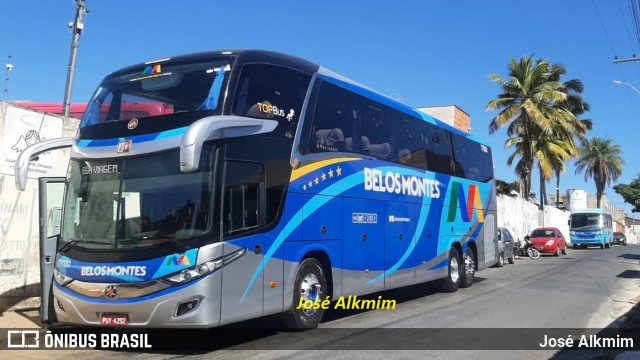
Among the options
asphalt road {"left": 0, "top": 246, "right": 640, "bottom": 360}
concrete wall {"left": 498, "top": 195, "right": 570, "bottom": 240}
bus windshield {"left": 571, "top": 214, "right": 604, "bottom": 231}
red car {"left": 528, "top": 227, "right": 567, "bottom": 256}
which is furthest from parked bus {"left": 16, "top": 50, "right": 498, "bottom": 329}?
bus windshield {"left": 571, "top": 214, "right": 604, "bottom": 231}

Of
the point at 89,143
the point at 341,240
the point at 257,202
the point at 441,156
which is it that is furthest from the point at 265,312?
the point at 441,156

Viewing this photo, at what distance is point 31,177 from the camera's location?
9.98 metres

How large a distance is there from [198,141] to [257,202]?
5.23 ft

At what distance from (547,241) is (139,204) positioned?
94.9 ft

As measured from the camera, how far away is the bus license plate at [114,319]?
663 cm

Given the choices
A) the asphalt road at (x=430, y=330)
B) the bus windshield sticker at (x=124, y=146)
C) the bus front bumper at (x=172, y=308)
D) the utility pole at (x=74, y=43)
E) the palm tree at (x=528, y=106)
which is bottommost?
the asphalt road at (x=430, y=330)

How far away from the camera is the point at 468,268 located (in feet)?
49.1

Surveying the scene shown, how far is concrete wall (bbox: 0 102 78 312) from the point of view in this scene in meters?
9.47

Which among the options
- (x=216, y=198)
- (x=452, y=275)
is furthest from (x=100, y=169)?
(x=452, y=275)

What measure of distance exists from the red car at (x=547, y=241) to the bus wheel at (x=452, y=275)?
18.5 meters

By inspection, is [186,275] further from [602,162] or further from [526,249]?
[602,162]

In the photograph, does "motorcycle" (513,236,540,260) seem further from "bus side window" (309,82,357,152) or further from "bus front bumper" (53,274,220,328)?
"bus front bumper" (53,274,220,328)

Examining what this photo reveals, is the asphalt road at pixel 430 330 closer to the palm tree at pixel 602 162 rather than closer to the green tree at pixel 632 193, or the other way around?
the green tree at pixel 632 193

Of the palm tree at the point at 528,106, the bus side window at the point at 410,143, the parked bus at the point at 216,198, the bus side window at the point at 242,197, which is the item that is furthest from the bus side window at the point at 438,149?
the palm tree at the point at 528,106
